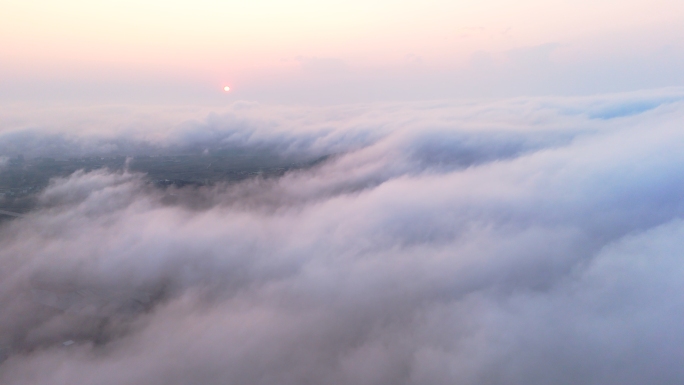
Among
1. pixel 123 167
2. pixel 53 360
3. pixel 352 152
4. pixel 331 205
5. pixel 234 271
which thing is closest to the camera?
pixel 53 360

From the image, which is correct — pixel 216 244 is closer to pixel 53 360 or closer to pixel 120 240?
pixel 120 240

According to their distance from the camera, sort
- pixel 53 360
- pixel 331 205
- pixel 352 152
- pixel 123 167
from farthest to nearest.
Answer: pixel 352 152
pixel 123 167
pixel 331 205
pixel 53 360

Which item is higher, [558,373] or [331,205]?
[331,205]

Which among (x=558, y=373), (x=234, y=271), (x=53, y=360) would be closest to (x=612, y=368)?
(x=558, y=373)

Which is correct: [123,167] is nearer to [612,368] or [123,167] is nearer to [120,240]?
[120,240]

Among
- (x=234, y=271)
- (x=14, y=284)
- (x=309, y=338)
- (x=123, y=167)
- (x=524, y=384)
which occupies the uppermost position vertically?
(x=123, y=167)

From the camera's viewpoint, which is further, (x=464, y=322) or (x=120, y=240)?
(x=120, y=240)

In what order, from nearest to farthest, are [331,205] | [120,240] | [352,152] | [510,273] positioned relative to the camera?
[510,273] → [120,240] → [331,205] → [352,152]

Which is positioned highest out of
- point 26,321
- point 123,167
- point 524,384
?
point 123,167

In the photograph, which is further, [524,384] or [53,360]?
[53,360]

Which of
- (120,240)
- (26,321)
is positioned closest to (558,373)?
(26,321)
